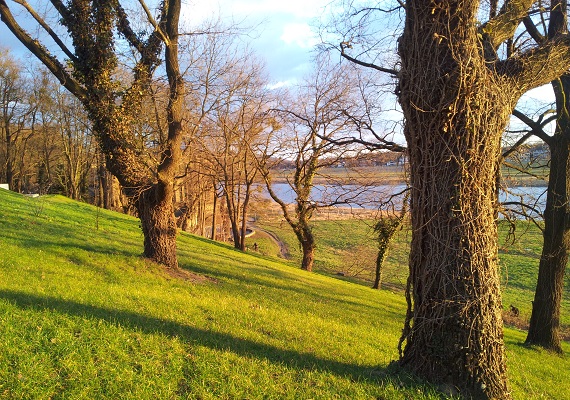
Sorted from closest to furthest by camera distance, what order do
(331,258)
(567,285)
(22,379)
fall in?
(22,379)
(567,285)
(331,258)

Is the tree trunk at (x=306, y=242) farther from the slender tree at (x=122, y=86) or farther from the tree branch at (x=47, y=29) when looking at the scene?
the tree branch at (x=47, y=29)

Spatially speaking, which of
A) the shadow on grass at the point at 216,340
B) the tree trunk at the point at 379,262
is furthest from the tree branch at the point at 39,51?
the tree trunk at the point at 379,262

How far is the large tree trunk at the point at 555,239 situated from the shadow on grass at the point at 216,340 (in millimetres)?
7199

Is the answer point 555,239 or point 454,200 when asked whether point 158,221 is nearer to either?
point 454,200

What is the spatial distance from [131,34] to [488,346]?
9.04 metres

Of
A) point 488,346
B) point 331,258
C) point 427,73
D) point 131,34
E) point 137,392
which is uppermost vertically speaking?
point 131,34

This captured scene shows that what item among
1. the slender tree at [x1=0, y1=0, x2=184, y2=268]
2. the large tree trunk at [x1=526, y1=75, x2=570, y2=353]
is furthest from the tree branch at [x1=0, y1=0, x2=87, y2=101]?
the large tree trunk at [x1=526, y1=75, x2=570, y2=353]

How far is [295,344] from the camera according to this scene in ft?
16.6

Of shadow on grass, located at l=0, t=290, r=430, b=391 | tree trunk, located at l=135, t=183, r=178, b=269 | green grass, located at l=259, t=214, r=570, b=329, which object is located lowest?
green grass, located at l=259, t=214, r=570, b=329

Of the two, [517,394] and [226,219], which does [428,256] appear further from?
[226,219]

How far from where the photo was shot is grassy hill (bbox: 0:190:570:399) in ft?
10.9

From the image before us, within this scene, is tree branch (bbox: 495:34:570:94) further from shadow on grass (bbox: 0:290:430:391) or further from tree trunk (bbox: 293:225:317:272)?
tree trunk (bbox: 293:225:317:272)

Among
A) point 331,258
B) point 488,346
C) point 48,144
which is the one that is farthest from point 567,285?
point 48,144

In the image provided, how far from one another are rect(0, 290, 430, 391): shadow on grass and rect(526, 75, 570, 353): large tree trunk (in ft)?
23.6
